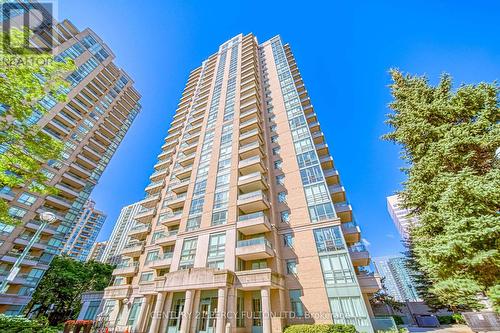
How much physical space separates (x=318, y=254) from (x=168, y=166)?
29774 millimetres

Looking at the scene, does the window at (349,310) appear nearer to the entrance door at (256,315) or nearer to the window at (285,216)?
the entrance door at (256,315)

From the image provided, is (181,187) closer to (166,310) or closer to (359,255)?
(166,310)

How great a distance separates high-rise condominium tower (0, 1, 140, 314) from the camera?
29109 millimetres

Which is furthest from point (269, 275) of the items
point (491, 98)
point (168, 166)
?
point (168, 166)

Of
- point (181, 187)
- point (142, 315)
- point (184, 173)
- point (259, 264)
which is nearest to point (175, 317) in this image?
point (142, 315)

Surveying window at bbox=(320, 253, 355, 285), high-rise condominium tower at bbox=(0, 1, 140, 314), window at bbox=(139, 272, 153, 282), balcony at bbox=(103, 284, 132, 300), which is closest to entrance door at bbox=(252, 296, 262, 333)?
window at bbox=(320, 253, 355, 285)

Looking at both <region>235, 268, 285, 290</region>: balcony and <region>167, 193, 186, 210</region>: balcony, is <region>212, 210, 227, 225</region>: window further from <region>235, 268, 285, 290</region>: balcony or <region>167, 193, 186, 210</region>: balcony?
<region>167, 193, 186, 210</region>: balcony

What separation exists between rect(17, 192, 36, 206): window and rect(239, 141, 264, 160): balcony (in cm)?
3311

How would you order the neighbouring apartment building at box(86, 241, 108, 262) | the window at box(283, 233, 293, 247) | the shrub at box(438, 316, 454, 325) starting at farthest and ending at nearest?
1. the neighbouring apartment building at box(86, 241, 108, 262)
2. the shrub at box(438, 316, 454, 325)
3. the window at box(283, 233, 293, 247)

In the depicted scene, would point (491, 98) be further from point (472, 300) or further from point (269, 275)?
point (269, 275)

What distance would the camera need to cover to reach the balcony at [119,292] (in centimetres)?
2429

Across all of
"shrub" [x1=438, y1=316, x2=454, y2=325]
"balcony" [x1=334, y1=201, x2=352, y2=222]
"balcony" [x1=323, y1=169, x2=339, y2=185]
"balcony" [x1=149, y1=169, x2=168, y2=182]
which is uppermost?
"balcony" [x1=149, y1=169, x2=168, y2=182]

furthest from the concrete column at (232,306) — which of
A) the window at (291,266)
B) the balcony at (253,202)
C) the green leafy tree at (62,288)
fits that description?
the green leafy tree at (62,288)

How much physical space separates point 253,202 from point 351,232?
10.6 m
